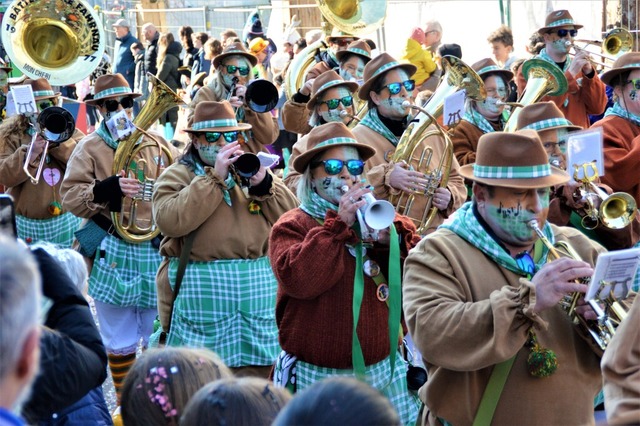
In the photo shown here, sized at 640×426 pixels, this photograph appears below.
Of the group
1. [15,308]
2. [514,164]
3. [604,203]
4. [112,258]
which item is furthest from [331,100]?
[15,308]

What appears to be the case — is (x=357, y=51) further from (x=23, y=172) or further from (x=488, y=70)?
(x=23, y=172)

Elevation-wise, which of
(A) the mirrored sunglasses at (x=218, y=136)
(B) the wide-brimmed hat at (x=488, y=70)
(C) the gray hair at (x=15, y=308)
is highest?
(C) the gray hair at (x=15, y=308)

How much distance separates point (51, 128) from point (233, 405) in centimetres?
554

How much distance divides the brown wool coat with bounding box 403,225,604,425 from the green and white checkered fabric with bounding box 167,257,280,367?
6.76 ft

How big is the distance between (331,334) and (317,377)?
21cm

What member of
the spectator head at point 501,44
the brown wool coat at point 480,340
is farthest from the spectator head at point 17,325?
the spectator head at point 501,44

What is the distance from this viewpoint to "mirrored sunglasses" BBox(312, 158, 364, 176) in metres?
5.10

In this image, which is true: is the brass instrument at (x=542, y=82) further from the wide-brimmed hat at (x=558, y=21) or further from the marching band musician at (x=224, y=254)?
the marching band musician at (x=224, y=254)

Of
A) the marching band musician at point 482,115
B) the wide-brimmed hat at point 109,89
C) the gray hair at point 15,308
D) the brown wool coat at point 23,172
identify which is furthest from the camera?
the brown wool coat at point 23,172

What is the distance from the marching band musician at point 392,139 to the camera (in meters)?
6.43

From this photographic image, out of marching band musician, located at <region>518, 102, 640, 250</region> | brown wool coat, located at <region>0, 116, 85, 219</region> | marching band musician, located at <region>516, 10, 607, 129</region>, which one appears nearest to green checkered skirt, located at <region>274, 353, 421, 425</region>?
marching band musician, located at <region>518, 102, 640, 250</region>

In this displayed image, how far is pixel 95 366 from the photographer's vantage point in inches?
132

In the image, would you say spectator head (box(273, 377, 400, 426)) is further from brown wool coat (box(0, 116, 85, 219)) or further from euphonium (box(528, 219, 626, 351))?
brown wool coat (box(0, 116, 85, 219))

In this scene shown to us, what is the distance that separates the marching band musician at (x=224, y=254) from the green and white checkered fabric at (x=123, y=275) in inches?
Result: 43.5
